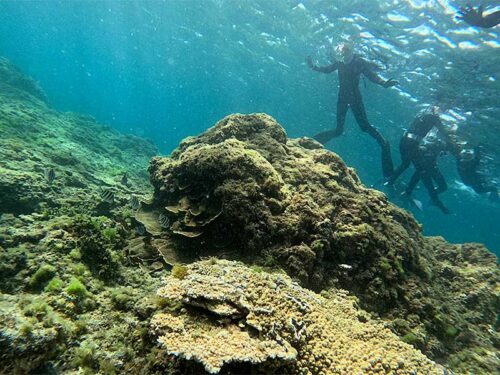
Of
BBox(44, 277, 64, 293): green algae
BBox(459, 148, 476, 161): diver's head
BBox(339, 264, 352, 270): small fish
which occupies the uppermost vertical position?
BBox(459, 148, 476, 161): diver's head

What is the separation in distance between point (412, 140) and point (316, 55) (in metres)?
15.1

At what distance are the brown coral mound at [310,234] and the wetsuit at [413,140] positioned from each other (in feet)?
31.8

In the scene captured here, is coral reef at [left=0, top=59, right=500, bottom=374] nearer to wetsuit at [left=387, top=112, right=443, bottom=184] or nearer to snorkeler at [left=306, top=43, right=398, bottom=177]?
snorkeler at [left=306, top=43, right=398, bottom=177]

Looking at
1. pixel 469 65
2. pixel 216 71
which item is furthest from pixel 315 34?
pixel 216 71

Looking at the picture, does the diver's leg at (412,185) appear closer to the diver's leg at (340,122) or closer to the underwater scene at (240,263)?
the underwater scene at (240,263)

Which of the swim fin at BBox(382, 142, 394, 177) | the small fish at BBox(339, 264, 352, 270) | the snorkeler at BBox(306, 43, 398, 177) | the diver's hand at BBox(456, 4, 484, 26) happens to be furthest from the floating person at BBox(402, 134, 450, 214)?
the small fish at BBox(339, 264, 352, 270)

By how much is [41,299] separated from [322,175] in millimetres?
5505

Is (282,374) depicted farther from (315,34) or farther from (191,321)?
(315,34)

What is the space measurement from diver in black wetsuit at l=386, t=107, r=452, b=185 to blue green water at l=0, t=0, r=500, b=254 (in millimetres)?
4137

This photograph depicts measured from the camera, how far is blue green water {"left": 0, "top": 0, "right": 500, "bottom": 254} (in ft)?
57.5

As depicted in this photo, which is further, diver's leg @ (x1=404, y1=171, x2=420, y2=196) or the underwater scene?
diver's leg @ (x1=404, y1=171, x2=420, y2=196)

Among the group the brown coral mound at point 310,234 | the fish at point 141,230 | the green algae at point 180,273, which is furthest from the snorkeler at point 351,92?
the green algae at point 180,273

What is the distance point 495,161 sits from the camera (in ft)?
80.0

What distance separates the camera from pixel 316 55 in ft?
89.9
